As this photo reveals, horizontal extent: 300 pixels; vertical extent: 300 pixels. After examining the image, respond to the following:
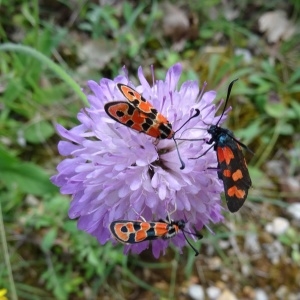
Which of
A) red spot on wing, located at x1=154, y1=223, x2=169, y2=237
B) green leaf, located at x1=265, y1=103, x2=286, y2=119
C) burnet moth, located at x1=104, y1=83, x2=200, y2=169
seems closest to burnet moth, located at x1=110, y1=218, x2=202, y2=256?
red spot on wing, located at x1=154, y1=223, x2=169, y2=237

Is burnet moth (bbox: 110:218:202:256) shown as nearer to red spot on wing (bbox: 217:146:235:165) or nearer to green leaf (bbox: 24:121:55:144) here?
red spot on wing (bbox: 217:146:235:165)

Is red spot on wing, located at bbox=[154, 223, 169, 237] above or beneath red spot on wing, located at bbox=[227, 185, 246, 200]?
beneath

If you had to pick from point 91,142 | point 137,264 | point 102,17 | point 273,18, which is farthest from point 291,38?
point 91,142

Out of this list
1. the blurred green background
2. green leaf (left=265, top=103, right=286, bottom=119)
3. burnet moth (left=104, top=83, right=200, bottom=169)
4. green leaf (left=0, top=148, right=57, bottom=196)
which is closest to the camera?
burnet moth (left=104, top=83, right=200, bottom=169)

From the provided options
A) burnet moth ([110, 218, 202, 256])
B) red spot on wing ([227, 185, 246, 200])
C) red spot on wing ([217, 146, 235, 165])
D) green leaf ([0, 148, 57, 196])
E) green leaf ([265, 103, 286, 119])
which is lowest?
burnet moth ([110, 218, 202, 256])

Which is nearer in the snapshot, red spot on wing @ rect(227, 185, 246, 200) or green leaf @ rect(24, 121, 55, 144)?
red spot on wing @ rect(227, 185, 246, 200)

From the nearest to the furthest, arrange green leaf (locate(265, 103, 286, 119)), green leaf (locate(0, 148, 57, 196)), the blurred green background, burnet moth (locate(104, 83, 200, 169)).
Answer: burnet moth (locate(104, 83, 200, 169))
green leaf (locate(0, 148, 57, 196))
the blurred green background
green leaf (locate(265, 103, 286, 119))

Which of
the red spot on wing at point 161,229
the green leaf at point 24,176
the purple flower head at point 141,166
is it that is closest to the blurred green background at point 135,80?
the green leaf at point 24,176

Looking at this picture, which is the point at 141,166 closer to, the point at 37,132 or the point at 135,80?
the point at 37,132
